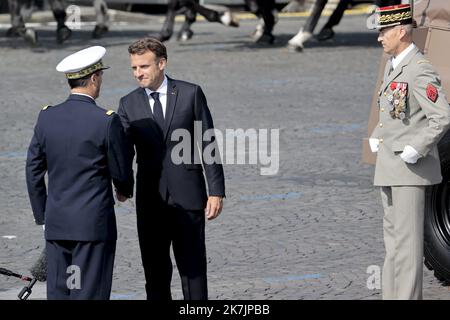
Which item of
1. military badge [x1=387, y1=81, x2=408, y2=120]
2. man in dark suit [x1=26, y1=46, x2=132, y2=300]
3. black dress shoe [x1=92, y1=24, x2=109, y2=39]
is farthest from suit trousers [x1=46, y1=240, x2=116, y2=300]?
black dress shoe [x1=92, y1=24, x2=109, y2=39]

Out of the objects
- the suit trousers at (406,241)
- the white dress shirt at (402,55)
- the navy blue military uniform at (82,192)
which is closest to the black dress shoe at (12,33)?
the white dress shirt at (402,55)

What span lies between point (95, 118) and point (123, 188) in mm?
409

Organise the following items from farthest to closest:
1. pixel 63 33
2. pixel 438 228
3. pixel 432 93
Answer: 1. pixel 63 33
2. pixel 438 228
3. pixel 432 93

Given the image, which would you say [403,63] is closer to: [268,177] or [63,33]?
[268,177]

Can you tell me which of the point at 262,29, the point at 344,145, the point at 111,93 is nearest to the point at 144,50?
the point at 344,145

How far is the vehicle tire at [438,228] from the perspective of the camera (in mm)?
8320

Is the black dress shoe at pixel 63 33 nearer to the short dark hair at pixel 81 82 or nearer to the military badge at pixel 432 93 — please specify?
the military badge at pixel 432 93

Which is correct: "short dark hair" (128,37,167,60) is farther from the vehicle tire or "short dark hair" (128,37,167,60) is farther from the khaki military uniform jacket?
the vehicle tire

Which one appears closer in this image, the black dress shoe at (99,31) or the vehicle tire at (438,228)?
the vehicle tire at (438,228)

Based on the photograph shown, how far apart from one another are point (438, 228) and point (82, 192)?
2.70 metres

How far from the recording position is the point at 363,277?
28.4ft

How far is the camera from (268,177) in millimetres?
12297

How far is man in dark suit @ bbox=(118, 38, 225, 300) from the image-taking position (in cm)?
716

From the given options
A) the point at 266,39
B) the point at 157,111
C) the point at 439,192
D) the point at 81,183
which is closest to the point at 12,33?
the point at 266,39
